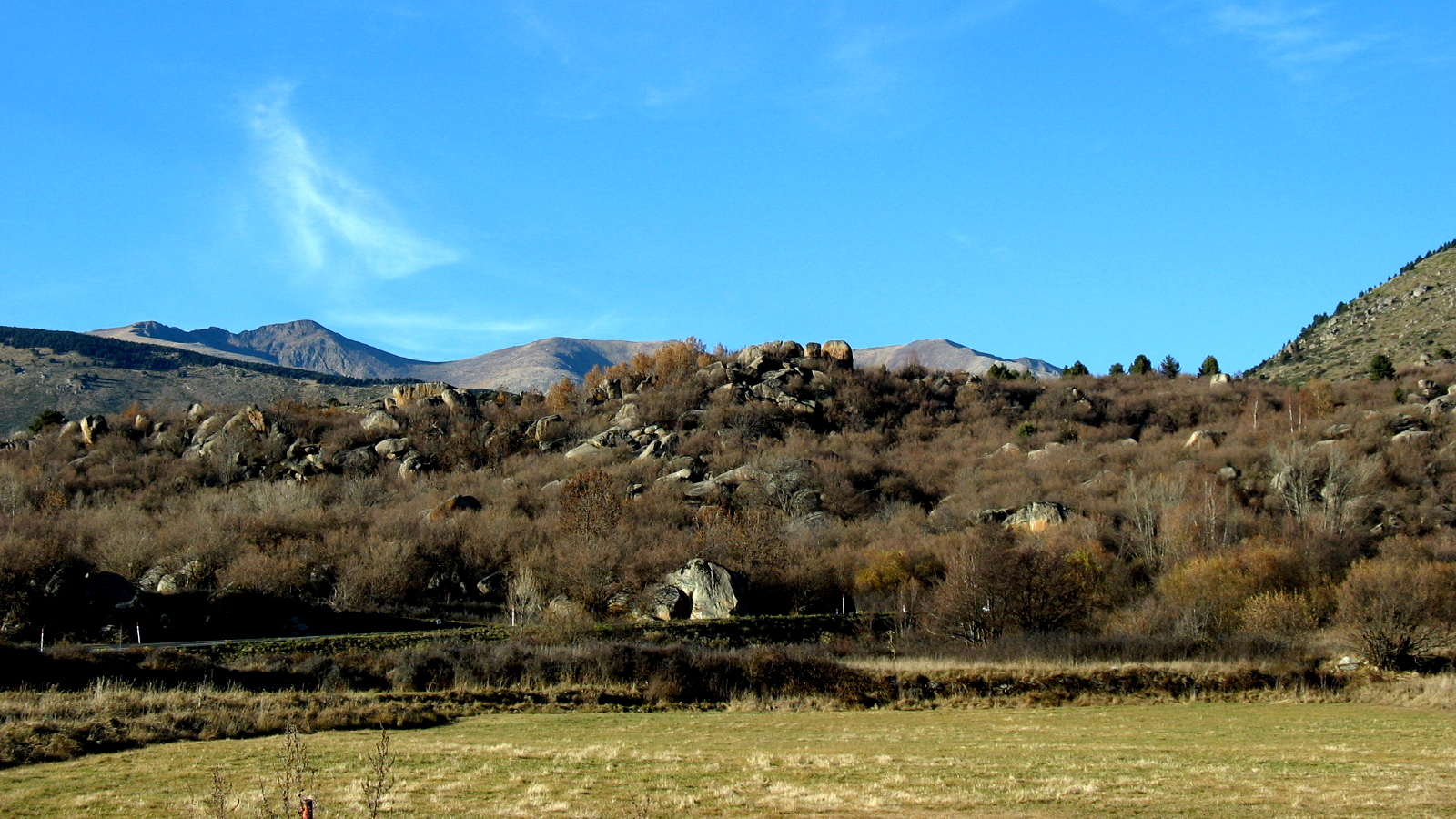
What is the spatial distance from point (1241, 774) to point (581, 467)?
66885 millimetres

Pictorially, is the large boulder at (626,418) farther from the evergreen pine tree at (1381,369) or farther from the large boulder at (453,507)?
the evergreen pine tree at (1381,369)

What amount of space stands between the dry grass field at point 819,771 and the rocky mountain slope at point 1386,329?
3498 inches

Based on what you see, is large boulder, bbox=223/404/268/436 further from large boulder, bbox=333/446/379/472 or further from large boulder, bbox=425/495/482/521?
large boulder, bbox=425/495/482/521

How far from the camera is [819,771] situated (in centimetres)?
1806

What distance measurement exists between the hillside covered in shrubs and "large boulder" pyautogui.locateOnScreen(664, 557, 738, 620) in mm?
539

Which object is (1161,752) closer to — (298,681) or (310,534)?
(298,681)

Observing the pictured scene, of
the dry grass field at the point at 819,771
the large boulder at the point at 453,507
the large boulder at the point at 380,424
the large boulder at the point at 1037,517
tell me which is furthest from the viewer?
the large boulder at the point at 380,424

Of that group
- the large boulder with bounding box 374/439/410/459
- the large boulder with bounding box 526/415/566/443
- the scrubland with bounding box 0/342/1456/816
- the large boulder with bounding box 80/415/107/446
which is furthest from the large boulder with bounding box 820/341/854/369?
the large boulder with bounding box 80/415/107/446

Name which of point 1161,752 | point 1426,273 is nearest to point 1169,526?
point 1161,752

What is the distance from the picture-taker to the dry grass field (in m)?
14.5

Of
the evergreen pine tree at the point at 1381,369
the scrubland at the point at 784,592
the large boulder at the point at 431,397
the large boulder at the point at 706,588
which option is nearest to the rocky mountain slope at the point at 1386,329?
the evergreen pine tree at the point at 1381,369

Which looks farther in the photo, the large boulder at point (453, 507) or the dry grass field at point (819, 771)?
the large boulder at point (453, 507)

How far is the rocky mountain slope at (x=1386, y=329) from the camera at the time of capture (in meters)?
103

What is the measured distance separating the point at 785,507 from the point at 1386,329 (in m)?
74.4
